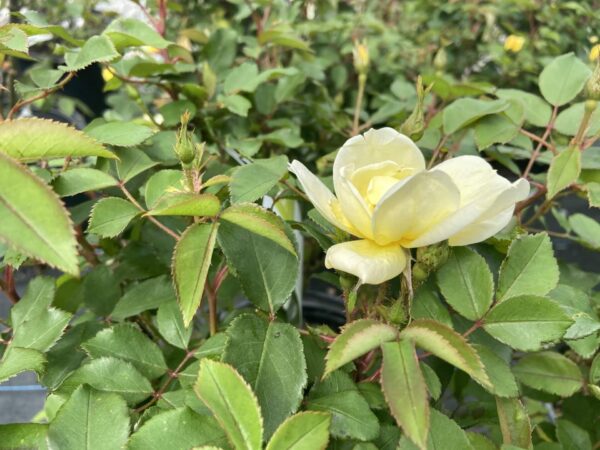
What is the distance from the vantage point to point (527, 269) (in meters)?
0.36

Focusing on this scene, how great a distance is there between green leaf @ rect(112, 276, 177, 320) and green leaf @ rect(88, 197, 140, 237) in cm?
9

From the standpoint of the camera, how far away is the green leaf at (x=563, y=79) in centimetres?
51

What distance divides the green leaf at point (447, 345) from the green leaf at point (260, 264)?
95mm

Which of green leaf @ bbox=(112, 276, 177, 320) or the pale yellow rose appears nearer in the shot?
the pale yellow rose

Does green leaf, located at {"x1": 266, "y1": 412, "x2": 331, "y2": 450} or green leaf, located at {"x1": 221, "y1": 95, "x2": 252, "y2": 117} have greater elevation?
green leaf, located at {"x1": 221, "y1": 95, "x2": 252, "y2": 117}

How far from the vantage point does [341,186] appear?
311mm

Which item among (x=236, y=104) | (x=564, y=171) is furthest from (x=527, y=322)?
(x=236, y=104)

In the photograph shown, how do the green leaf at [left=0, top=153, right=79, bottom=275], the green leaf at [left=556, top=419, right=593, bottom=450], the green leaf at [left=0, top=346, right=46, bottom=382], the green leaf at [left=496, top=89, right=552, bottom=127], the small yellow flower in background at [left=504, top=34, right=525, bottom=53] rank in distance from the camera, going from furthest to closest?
the small yellow flower in background at [left=504, top=34, right=525, bottom=53] < the green leaf at [left=496, top=89, right=552, bottom=127] < the green leaf at [left=556, top=419, right=593, bottom=450] < the green leaf at [left=0, top=346, right=46, bottom=382] < the green leaf at [left=0, top=153, right=79, bottom=275]

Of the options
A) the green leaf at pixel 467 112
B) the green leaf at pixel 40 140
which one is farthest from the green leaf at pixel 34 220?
the green leaf at pixel 467 112

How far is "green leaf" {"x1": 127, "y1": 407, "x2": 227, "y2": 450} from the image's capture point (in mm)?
285

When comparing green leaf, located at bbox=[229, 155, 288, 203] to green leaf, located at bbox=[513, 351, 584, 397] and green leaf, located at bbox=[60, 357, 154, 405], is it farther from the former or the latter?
green leaf, located at bbox=[513, 351, 584, 397]

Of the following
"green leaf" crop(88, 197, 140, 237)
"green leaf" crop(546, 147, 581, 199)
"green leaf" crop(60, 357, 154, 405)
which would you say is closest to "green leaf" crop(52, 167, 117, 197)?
"green leaf" crop(88, 197, 140, 237)

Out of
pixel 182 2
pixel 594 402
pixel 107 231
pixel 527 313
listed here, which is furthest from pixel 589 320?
pixel 182 2

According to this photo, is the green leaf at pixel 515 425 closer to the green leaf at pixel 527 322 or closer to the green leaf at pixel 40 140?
the green leaf at pixel 527 322
